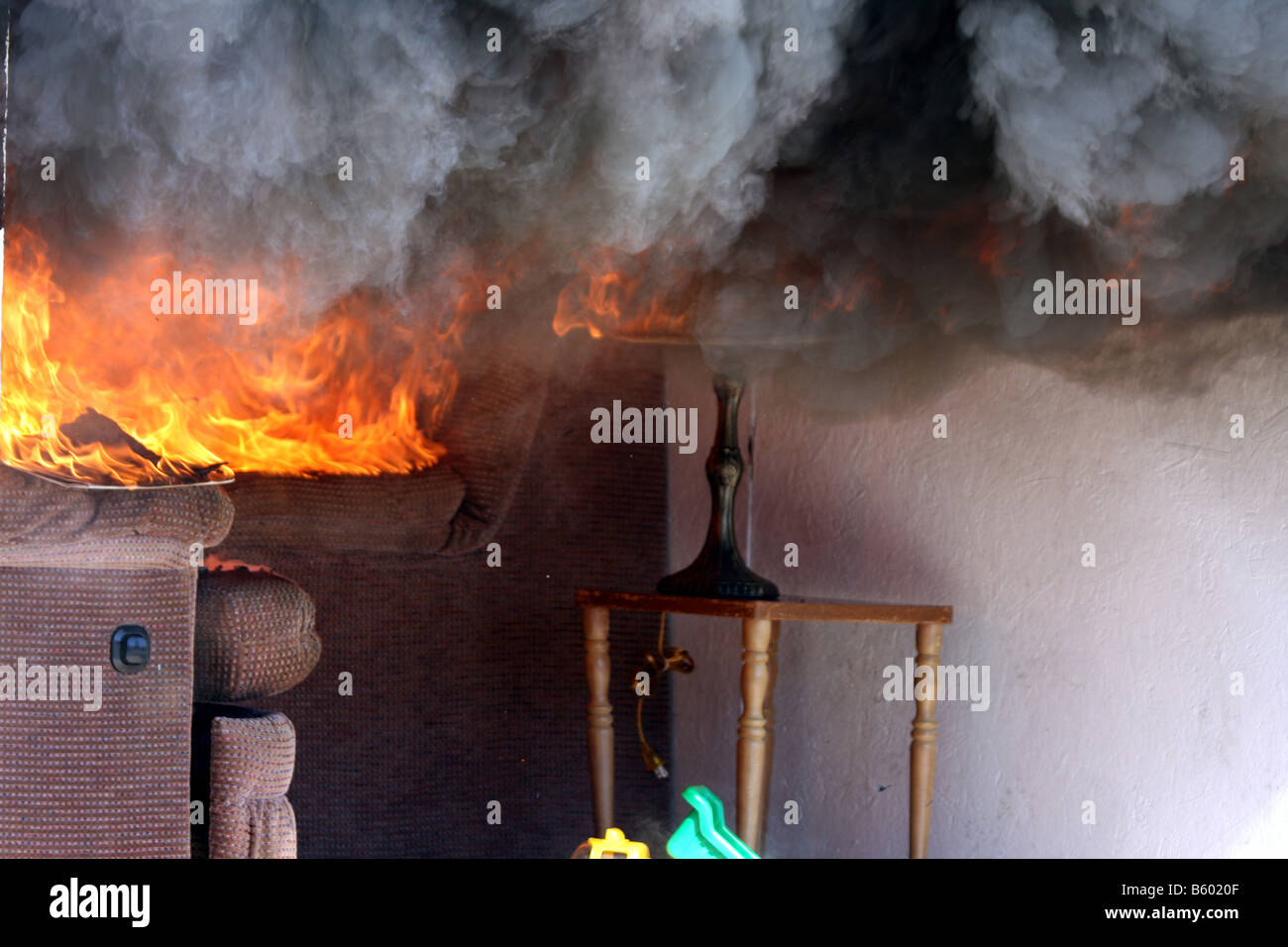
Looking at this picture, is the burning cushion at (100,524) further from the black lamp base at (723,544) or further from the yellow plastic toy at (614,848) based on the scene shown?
the black lamp base at (723,544)

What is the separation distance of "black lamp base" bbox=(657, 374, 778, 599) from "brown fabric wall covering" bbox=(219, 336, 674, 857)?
1.19ft

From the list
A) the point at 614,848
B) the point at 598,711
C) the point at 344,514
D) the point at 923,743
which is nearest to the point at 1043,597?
the point at 923,743

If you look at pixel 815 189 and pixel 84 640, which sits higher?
pixel 815 189

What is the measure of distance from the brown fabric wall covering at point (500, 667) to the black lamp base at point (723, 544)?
0.36 m

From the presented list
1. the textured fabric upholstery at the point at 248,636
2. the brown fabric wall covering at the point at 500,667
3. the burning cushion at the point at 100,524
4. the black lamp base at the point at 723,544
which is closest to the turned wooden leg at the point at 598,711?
the black lamp base at the point at 723,544

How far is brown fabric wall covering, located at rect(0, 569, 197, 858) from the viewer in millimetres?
1327

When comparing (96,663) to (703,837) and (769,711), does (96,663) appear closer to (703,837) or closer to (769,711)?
(703,837)

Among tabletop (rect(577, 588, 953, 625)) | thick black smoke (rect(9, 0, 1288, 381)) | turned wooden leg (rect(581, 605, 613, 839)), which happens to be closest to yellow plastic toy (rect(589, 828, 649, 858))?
tabletop (rect(577, 588, 953, 625))

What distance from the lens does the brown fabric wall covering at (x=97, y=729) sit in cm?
133

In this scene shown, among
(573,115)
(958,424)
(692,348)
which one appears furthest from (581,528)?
(573,115)

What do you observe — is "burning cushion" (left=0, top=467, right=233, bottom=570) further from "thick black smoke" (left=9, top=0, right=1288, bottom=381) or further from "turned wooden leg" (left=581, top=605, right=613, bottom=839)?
"turned wooden leg" (left=581, top=605, right=613, bottom=839)

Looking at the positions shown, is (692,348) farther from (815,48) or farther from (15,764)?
(15,764)

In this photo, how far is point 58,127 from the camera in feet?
5.33
